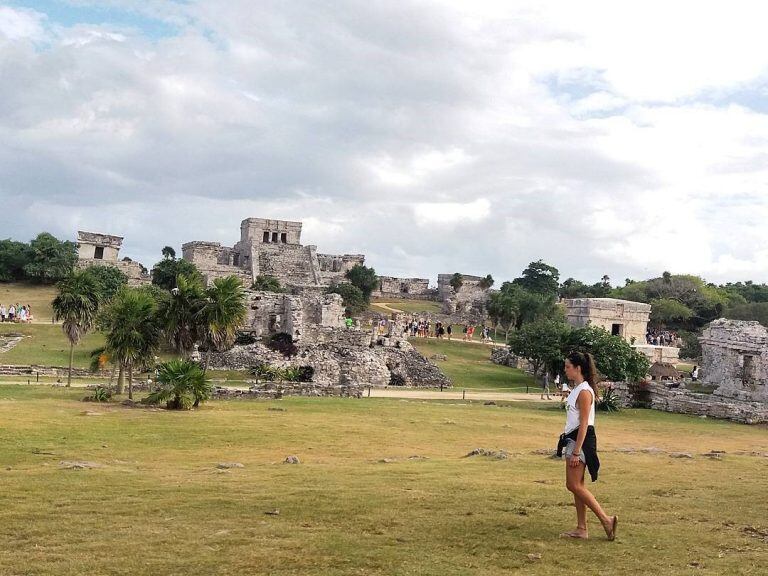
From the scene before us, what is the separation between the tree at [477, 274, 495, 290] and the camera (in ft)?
309

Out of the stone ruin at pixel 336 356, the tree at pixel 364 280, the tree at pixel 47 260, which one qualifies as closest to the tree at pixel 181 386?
the stone ruin at pixel 336 356

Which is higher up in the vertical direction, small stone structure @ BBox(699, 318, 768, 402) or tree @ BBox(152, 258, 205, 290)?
tree @ BBox(152, 258, 205, 290)

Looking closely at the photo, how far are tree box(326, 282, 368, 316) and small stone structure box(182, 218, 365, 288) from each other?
2.75 meters

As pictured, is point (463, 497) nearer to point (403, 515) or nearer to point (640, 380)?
point (403, 515)

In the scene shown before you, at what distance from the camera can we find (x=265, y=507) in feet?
34.2

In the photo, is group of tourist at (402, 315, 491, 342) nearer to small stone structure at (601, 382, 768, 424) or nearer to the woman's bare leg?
small stone structure at (601, 382, 768, 424)

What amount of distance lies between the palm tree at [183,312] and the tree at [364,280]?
4927cm

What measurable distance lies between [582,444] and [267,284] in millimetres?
60194

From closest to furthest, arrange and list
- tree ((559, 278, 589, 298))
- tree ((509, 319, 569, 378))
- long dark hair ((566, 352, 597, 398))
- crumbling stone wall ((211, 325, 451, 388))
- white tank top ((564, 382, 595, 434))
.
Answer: white tank top ((564, 382, 595, 434)) → long dark hair ((566, 352, 597, 398)) → crumbling stone wall ((211, 325, 451, 388)) → tree ((509, 319, 569, 378)) → tree ((559, 278, 589, 298))

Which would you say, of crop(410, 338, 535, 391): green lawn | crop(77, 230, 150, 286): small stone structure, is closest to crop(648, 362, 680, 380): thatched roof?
crop(410, 338, 535, 391): green lawn

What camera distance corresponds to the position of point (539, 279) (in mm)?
95938

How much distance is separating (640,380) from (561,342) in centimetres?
590

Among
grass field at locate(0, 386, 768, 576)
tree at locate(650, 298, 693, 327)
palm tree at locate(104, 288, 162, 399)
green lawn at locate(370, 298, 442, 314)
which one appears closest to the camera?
grass field at locate(0, 386, 768, 576)

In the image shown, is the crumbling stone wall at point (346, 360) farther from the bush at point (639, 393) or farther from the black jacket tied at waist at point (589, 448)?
the black jacket tied at waist at point (589, 448)
